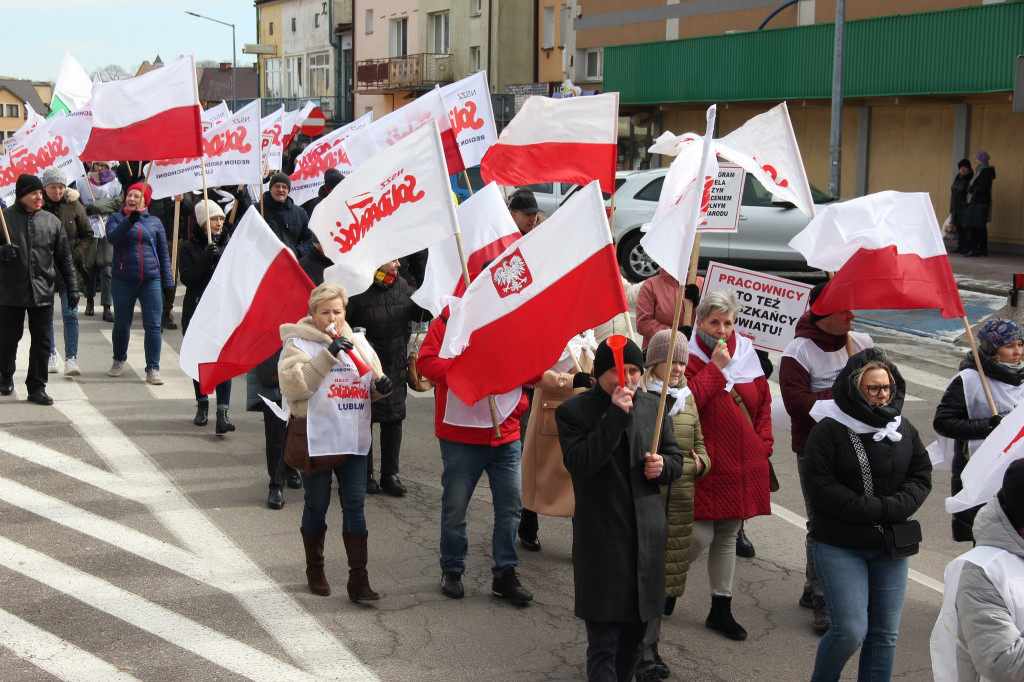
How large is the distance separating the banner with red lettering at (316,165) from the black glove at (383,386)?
7071 mm

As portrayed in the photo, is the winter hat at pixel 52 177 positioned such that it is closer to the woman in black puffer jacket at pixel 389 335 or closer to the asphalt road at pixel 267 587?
the asphalt road at pixel 267 587

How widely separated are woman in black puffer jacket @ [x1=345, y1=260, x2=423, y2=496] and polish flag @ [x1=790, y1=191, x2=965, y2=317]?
2701 millimetres

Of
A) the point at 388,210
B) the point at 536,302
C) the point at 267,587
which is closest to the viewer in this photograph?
the point at 536,302

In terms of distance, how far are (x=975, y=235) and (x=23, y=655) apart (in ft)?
62.8

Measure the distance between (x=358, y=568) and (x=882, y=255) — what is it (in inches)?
122

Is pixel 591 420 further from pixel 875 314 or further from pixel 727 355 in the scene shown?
pixel 875 314

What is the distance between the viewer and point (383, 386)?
569 centimetres

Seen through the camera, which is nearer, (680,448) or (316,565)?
(680,448)

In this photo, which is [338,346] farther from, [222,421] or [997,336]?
[222,421]

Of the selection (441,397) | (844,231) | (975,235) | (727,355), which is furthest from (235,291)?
(975,235)

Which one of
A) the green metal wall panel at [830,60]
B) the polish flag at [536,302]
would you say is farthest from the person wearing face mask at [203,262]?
the green metal wall panel at [830,60]

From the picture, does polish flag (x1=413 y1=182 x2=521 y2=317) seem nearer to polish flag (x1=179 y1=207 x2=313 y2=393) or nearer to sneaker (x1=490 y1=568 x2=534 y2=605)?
polish flag (x1=179 y1=207 x2=313 y2=393)

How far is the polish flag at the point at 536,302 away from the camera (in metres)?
5.27

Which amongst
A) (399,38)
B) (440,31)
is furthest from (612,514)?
(399,38)
